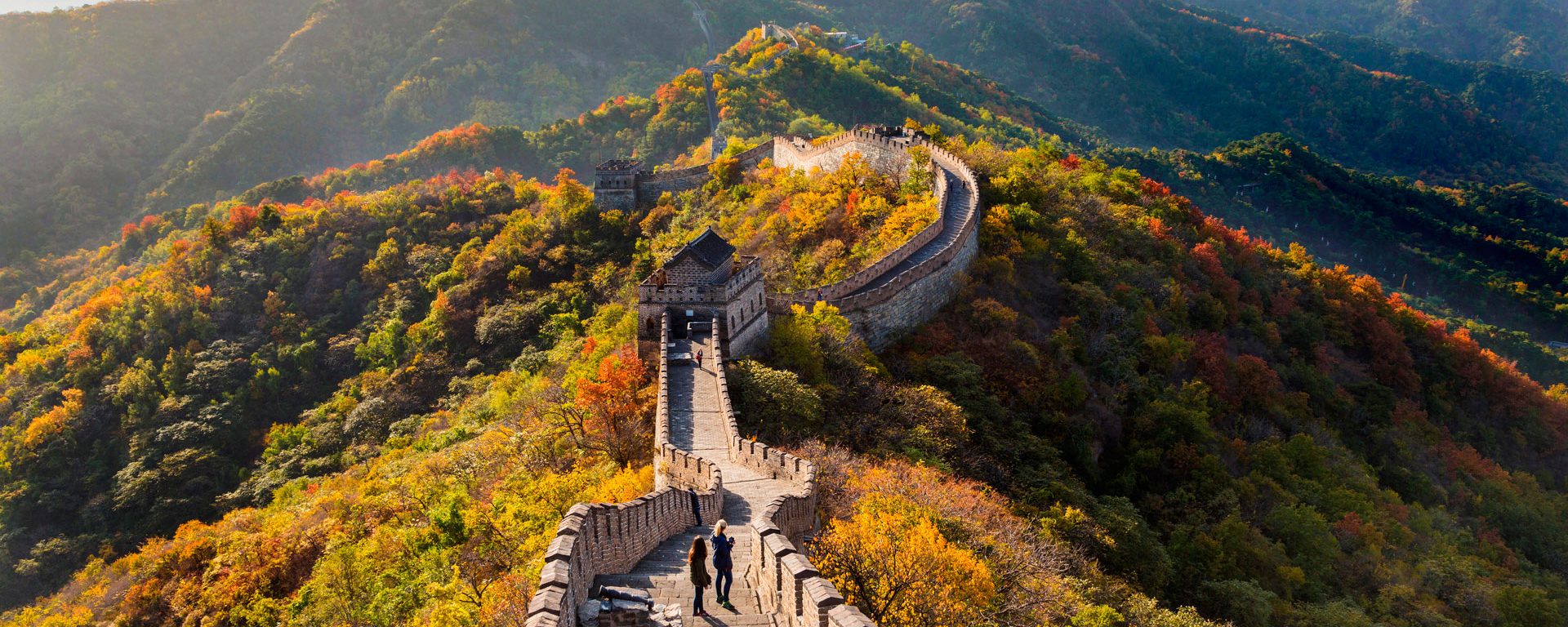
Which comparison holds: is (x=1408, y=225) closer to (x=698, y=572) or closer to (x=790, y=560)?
(x=790, y=560)

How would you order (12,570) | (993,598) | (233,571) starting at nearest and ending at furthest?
(993,598) < (233,571) < (12,570)

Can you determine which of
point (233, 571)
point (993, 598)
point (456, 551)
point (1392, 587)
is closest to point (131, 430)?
point (233, 571)

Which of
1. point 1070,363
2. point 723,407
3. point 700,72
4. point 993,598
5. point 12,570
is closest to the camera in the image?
point 993,598

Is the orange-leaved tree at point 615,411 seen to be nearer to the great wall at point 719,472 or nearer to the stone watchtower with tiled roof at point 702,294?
the great wall at point 719,472

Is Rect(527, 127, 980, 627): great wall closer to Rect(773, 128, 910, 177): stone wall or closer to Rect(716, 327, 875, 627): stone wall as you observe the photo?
Rect(716, 327, 875, 627): stone wall

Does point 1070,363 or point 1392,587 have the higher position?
point 1070,363

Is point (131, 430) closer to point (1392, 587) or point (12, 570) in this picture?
point (12, 570)
